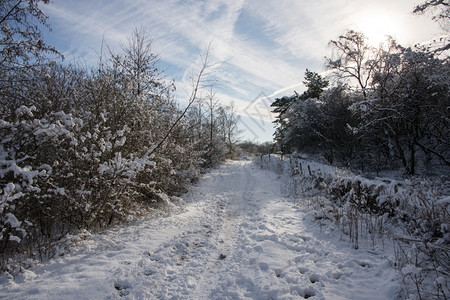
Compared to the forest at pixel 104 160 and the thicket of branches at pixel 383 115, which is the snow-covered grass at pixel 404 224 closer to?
the forest at pixel 104 160

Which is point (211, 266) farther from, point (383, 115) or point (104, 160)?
point (383, 115)

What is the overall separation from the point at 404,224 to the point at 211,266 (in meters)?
4.00

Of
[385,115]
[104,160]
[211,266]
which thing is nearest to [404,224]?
[211,266]

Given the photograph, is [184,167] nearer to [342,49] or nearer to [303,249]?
[303,249]

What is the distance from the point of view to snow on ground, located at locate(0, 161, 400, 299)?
279 centimetres

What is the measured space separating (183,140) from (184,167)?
Result: 1.19 m

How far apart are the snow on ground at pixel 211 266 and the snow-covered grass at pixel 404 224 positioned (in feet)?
0.94

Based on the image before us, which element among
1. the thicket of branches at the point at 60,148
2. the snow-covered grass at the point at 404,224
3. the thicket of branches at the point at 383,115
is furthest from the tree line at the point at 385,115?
the thicket of branches at the point at 60,148

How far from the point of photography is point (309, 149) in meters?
20.7

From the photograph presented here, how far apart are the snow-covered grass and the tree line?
5.78m

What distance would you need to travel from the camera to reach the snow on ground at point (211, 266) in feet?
9.17

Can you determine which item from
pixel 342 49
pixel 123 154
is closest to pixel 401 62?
pixel 342 49

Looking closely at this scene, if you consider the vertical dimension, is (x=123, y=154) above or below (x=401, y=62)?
below

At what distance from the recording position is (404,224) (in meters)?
4.61
